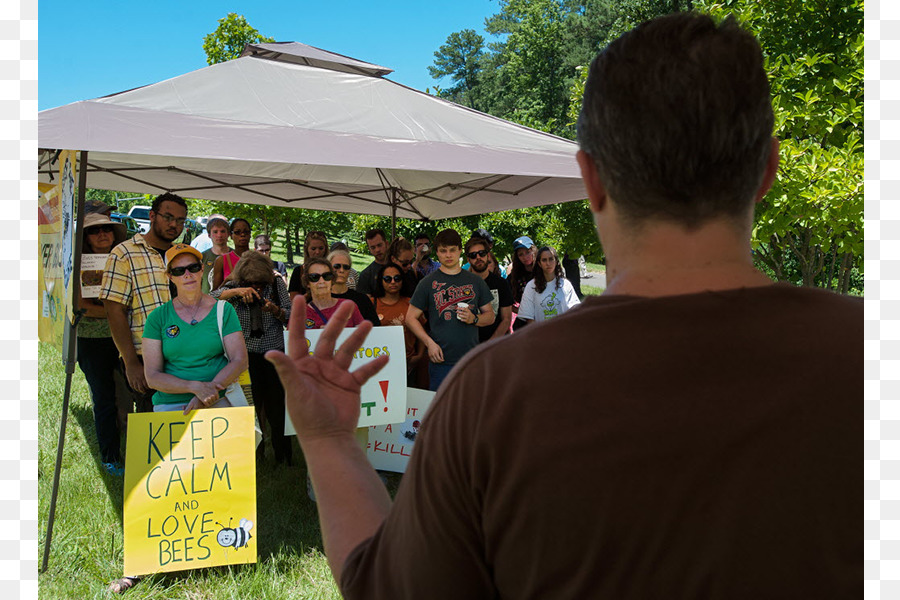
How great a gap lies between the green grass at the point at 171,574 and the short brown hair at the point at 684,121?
3068mm

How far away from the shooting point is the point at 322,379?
105cm

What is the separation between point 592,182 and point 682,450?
0.37m

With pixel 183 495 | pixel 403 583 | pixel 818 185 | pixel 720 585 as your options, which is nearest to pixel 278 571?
pixel 183 495

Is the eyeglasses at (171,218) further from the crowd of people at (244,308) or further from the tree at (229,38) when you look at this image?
the tree at (229,38)

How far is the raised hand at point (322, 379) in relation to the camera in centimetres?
101

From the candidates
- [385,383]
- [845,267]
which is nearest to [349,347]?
[385,383]

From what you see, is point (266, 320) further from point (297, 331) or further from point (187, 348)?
point (297, 331)

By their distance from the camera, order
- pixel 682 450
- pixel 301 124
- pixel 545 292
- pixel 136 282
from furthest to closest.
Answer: pixel 545 292
pixel 136 282
pixel 301 124
pixel 682 450

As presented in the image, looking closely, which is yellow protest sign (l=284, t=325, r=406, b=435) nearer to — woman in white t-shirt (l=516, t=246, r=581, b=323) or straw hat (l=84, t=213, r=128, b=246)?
straw hat (l=84, t=213, r=128, b=246)

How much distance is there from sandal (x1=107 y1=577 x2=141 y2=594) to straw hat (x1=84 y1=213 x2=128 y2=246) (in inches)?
100

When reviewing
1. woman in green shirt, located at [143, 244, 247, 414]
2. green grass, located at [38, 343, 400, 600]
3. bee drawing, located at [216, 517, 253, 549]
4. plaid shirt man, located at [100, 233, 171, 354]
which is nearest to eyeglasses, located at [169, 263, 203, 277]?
woman in green shirt, located at [143, 244, 247, 414]

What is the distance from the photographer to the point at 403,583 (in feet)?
2.67

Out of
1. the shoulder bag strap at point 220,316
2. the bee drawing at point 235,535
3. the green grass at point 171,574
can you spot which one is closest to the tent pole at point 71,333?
the green grass at point 171,574

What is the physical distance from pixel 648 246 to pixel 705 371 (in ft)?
0.61
